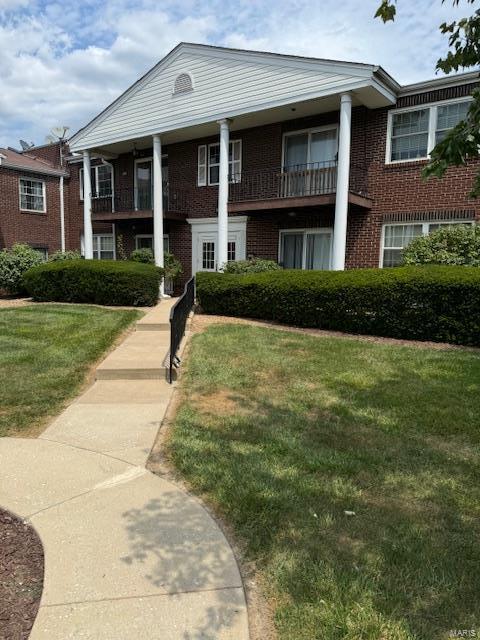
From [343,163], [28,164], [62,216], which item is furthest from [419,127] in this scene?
[28,164]

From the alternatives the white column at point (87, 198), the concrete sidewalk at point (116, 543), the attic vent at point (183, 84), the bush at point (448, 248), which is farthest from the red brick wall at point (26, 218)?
the concrete sidewalk at point (116, 543)

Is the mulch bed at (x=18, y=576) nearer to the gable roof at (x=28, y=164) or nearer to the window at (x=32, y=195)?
the gable roof at (x=28, y=164)

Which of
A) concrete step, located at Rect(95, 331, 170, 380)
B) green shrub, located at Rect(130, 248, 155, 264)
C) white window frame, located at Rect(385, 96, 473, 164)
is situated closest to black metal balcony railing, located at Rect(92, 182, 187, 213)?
green shrub, located at Rect(130, 248, 155, 264)

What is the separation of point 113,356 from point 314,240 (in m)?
8.99

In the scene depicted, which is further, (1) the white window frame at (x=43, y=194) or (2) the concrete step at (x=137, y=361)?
(1) the white window frame at (x=43, y=194)

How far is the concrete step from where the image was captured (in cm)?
638

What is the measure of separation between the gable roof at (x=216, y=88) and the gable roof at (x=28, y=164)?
13.4ft

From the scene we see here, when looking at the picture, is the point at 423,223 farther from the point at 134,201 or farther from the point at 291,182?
the point at 134,201

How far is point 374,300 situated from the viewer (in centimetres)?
902

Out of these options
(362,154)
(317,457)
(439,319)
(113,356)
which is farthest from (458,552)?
(362,154)

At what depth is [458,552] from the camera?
2.66 meters

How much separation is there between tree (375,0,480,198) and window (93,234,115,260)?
18724 millimetres

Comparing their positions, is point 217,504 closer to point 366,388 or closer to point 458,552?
point 458,552

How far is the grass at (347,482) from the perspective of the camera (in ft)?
7.47
